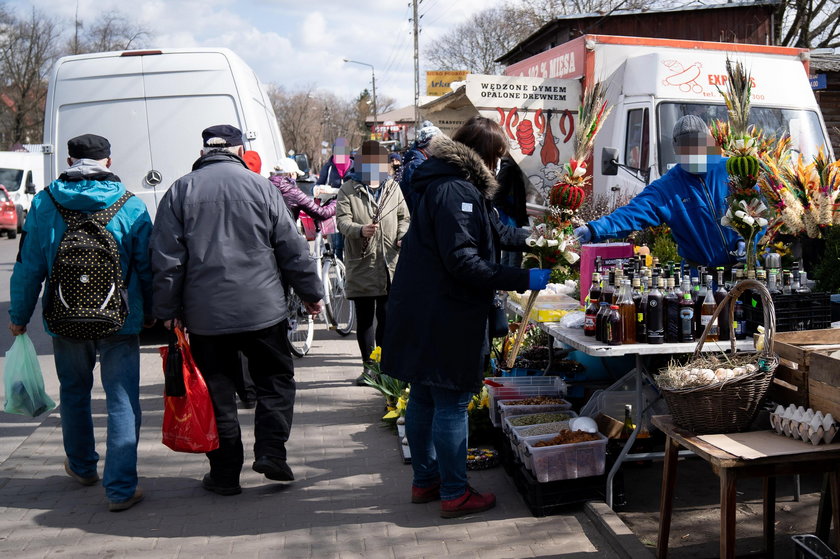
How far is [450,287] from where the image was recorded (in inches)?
154

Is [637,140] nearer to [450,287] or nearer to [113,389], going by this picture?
[450,287]

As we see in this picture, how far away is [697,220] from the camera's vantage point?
490cm

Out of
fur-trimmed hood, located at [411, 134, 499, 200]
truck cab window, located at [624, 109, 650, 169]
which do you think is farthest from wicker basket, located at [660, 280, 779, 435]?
truck cab window, located at [624, 109, 650, 169]

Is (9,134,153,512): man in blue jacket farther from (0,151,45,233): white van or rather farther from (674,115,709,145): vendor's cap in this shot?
(0,151,45,233): white van

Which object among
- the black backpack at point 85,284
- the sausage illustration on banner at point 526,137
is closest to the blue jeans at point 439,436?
the black backpack at point 85,284

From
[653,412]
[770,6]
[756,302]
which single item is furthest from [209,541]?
[770,6]

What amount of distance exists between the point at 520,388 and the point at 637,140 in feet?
19.0

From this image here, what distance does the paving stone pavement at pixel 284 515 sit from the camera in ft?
12.9

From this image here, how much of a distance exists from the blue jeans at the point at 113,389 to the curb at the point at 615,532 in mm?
2428

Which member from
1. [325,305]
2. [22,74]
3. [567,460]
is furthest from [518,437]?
[22,74]

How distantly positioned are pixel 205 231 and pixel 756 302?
9.29 ft

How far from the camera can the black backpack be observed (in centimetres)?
420

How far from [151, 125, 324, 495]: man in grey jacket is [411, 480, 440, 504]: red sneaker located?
0.76 metres

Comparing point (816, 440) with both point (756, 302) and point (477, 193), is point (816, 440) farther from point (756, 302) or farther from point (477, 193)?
point (477, 193)
